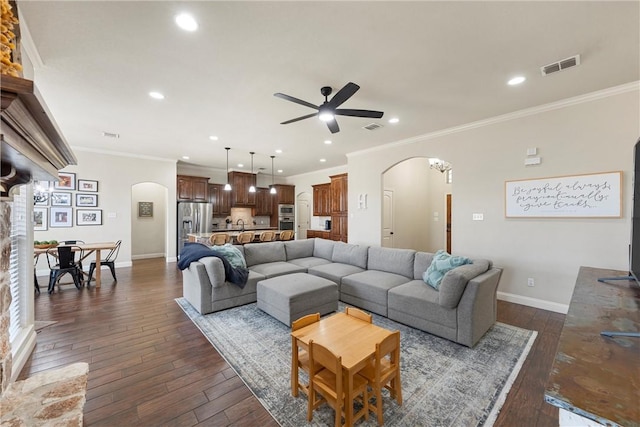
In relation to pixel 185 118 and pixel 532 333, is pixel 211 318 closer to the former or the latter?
pixel 185 118

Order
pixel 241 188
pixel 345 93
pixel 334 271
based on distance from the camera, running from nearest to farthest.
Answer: pixel 345 93, pixel 334 271, pixel 241 188

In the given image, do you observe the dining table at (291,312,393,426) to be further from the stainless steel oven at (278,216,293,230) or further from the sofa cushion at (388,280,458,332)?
the stainless steel oven at (278,216,293,230)

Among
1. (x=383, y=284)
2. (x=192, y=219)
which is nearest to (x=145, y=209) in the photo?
(x=192, y=219)

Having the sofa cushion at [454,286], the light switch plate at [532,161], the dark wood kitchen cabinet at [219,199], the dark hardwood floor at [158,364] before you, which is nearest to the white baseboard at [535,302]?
the dark hardwood floor at [158,364]

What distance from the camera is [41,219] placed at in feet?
17.9

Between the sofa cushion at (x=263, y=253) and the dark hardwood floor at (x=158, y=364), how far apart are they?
4.24 ft

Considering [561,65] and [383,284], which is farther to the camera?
[383,284]

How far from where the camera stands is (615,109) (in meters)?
3.07

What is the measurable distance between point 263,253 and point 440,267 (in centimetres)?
293

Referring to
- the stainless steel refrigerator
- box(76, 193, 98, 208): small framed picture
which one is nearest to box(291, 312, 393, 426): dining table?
the stainless steel refrigerator

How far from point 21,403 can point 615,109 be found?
6.05m

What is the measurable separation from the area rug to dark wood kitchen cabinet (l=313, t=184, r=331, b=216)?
18.1 feet

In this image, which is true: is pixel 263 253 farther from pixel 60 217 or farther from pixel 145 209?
pixel 145 209

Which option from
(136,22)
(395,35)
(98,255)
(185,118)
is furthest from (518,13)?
(98,255)
